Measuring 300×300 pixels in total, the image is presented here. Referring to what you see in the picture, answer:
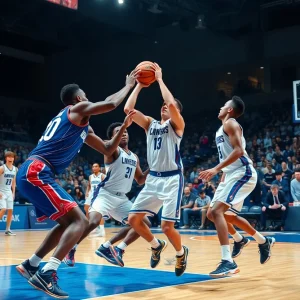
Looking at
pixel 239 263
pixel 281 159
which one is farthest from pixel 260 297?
pixel 281 159

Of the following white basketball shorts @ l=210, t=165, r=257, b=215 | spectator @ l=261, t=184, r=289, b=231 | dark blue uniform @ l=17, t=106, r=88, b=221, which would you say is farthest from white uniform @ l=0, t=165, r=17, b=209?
dark blue uniform @ l=17, t=106, r=88, b=221

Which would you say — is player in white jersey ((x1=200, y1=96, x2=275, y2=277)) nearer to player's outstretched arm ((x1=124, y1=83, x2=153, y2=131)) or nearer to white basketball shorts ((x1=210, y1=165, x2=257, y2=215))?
white basketball shorts ((x1=210, y1=165, x2=257, y2=215))

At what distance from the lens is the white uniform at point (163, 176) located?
5.02 metres

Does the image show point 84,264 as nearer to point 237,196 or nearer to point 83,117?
point 237,196

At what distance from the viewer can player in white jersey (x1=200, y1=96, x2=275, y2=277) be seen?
5391 mm

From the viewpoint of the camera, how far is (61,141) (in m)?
4.21

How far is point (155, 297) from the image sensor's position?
3982 mm

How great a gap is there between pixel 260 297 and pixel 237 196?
1.81 m

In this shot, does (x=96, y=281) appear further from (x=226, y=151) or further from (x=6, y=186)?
(x=6, y=186)

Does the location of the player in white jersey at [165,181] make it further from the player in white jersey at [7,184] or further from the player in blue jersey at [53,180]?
the player in white jersey at [7,184]

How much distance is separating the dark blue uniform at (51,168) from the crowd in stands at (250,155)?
367 inches

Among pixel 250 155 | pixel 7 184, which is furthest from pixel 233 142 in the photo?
pixel 250 155

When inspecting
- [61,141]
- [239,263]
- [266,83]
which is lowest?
[239,263]

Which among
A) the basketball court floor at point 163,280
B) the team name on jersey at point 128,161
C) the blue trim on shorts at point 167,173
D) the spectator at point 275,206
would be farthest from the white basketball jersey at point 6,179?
the blue trim on shorts at point 167,173
